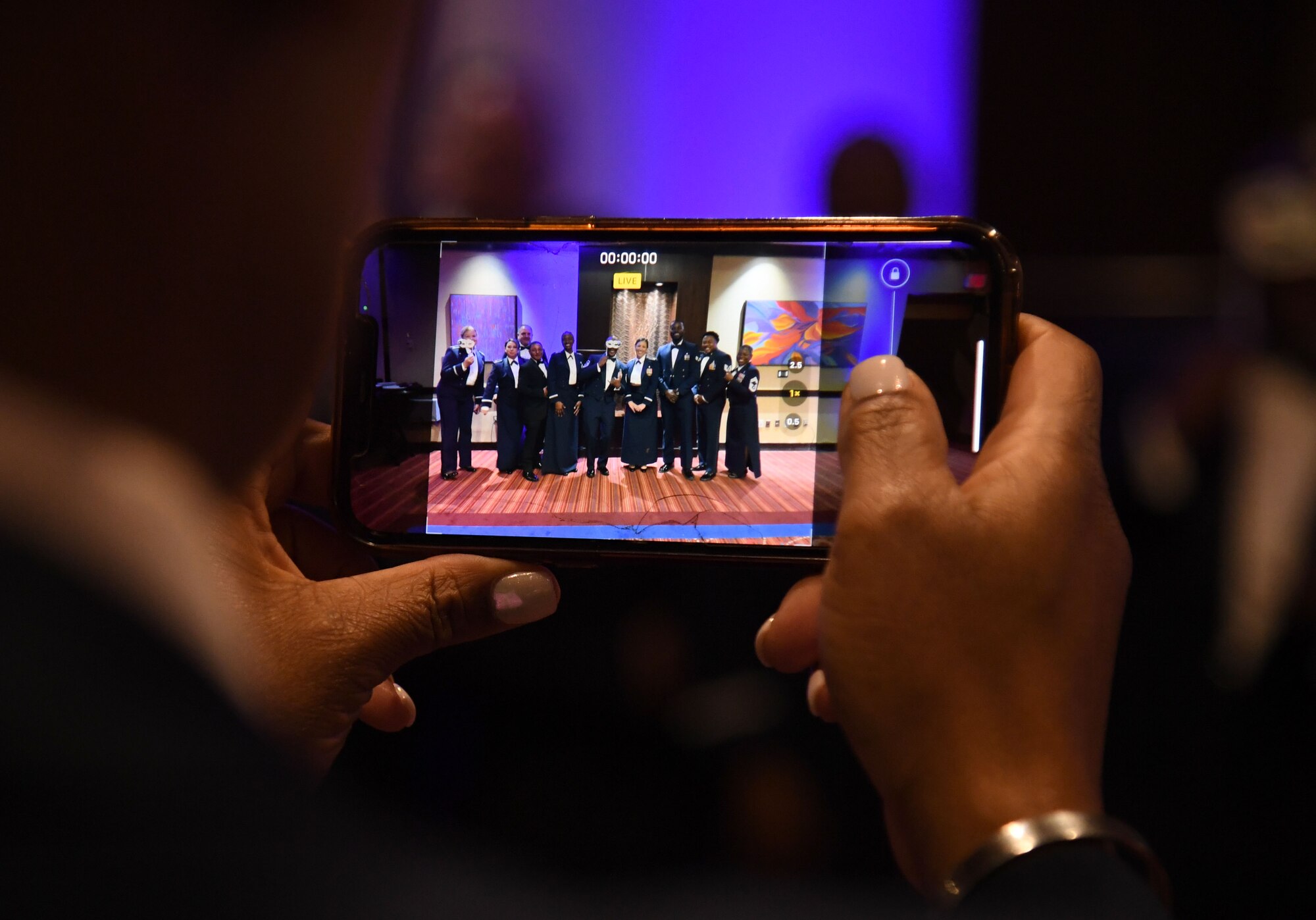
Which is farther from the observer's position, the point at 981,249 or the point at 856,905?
the point at 856,905

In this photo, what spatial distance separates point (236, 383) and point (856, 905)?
1.14 meters

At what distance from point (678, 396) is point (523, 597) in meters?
0.26

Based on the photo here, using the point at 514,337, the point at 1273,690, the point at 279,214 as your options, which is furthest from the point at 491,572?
the point at 1273,690

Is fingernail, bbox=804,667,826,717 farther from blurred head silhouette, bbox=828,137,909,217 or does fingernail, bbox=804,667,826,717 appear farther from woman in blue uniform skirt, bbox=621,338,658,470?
blurred head silhouette, bbox=828,137,909,217

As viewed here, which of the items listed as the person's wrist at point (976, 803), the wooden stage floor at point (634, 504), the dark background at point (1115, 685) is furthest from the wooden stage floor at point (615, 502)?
the dark background at point (1115, 685)

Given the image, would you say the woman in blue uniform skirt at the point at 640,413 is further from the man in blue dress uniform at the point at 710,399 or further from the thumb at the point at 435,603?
the thumb at the point at 435,603

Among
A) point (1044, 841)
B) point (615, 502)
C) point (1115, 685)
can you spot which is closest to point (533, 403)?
point (615, 502)

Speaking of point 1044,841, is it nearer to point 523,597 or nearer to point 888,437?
point 888,437

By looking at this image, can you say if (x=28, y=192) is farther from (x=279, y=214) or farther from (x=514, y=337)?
(x=514, y=337)

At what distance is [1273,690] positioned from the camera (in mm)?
1090

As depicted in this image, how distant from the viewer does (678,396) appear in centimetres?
64

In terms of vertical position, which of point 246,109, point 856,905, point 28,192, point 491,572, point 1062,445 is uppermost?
point 246,109

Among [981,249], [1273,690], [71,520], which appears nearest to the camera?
[71,520]

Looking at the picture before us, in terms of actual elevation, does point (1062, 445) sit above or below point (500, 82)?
below
